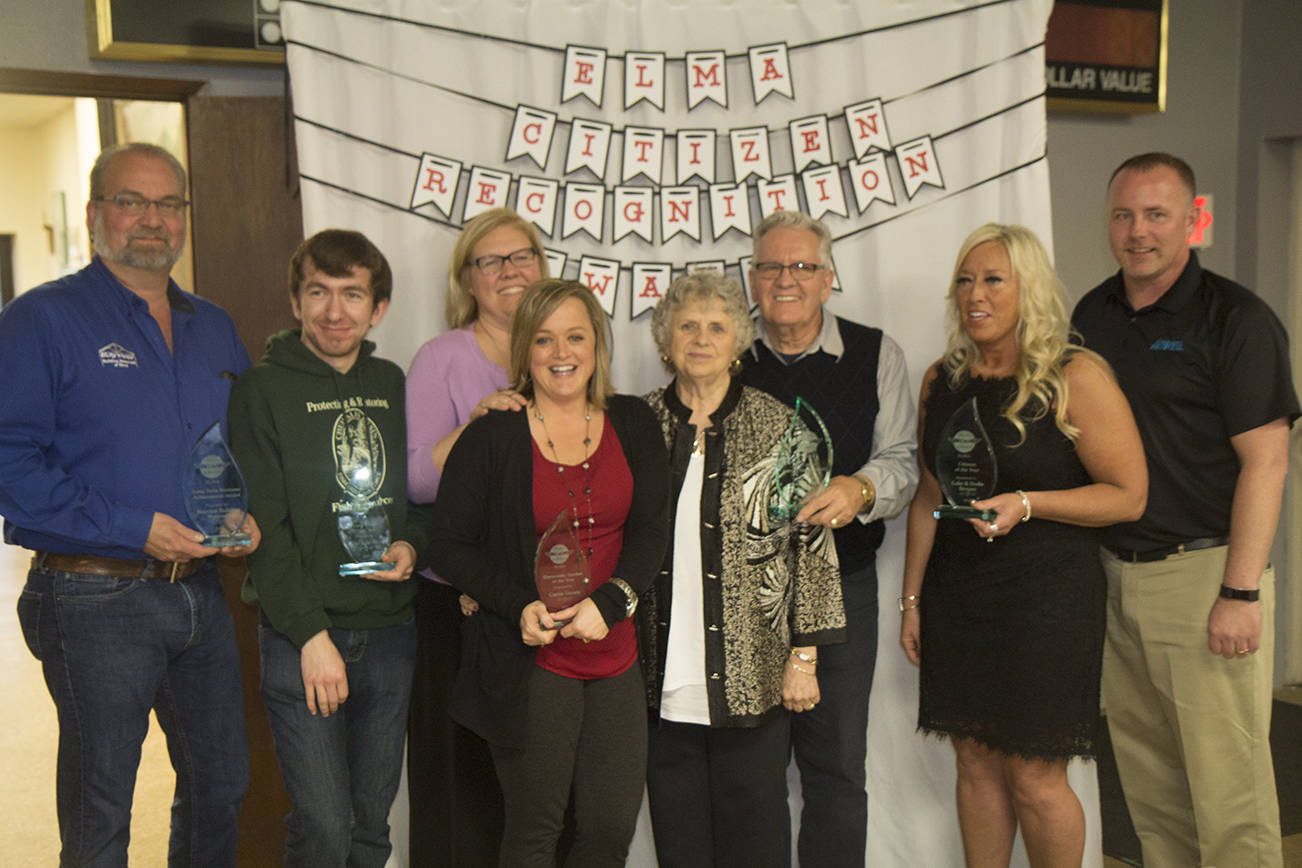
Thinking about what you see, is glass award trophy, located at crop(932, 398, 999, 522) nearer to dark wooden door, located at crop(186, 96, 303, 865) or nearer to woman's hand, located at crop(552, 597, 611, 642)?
woman's hand, located at crop(552, 597, 611, 642)

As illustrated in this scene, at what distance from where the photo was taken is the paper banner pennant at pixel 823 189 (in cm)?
278

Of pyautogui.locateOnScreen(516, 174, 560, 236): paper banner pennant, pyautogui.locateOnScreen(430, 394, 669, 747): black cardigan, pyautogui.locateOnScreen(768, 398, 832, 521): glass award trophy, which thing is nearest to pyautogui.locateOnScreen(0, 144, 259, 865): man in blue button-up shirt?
pyautogui.locateOnScreen(430, 394, 669, 747): black cardigan

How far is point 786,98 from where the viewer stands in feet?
9.10

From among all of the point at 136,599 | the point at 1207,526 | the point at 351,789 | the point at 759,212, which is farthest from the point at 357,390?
the point at 1207,526

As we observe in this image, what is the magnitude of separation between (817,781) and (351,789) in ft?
3.31

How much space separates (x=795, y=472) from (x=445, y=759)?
101cm

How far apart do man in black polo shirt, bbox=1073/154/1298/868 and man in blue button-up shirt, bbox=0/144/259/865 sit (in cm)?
187

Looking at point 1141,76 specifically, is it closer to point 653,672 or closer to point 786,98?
point 786,98

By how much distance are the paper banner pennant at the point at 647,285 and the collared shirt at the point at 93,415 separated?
111 cm

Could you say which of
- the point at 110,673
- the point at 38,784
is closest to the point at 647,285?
the point at 110,673

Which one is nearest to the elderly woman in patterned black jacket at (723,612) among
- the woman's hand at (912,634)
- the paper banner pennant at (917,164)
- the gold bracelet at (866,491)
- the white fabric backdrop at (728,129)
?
the gold bracelet at (866,491)

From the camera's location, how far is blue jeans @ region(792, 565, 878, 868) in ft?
7.50

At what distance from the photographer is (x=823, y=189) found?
9.13 ft

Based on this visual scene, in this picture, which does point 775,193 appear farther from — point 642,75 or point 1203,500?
point 1203,500
